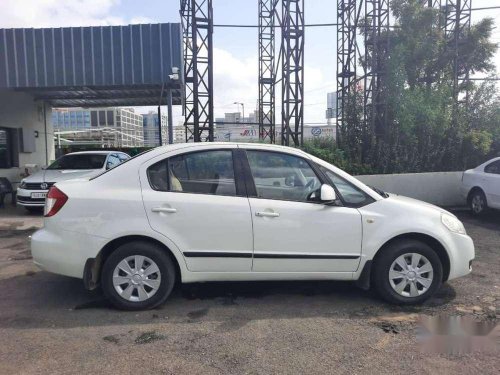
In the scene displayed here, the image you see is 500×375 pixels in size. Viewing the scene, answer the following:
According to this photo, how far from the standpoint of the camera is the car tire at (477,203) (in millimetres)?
9977

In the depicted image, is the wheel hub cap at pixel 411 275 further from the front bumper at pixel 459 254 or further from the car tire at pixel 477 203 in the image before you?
the car tire at pixel 477 203

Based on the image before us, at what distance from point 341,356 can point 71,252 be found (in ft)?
8.70

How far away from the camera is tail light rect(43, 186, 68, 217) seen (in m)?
4.35

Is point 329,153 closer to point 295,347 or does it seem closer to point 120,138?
point 295,347

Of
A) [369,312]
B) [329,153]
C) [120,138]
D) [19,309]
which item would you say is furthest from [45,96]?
[120,138]

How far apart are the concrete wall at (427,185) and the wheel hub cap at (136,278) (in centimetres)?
840

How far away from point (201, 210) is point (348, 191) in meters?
1.52

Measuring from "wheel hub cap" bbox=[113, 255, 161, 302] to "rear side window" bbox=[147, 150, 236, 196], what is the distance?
0.74 meters

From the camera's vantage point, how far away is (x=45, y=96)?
17.4 meters

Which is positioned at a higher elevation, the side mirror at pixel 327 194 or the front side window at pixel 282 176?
the front side window at pixel 282 176

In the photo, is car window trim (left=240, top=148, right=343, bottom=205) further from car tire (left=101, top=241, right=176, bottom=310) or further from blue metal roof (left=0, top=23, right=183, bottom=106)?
blue metal roof (left=0, top=23, right=183, bottom=106)

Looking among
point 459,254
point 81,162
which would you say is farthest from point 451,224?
point 81,162

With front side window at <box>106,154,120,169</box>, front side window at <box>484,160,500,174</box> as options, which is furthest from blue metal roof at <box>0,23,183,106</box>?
front side window at <box>484,160,500,174</box>

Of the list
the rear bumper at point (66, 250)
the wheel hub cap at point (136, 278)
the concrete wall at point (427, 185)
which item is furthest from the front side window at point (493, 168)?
the rear bumper at point (66, 250)
